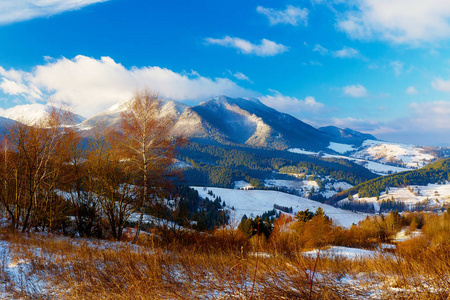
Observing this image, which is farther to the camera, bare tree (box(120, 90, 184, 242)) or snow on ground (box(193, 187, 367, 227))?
snow on ground (box(193, 187, 367, 227))

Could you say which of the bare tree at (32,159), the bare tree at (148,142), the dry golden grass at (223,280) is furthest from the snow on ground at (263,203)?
the dry golden grass at (223,280)

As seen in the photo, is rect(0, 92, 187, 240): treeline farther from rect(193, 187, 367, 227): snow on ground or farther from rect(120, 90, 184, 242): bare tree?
rect(193, 187, 367, 227): snow on ground

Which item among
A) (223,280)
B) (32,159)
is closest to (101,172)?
(32,159)

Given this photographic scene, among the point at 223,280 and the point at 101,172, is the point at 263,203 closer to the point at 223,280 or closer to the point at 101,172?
the point at 101,172

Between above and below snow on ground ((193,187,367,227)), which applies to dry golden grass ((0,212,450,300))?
above

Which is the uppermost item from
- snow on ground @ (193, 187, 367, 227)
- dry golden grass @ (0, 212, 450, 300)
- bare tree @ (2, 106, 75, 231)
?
bare tree @ (2, 106, 75, 231)

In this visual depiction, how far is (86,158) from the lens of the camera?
17172 mm

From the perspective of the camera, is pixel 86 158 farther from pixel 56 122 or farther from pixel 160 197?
pixel 160 197

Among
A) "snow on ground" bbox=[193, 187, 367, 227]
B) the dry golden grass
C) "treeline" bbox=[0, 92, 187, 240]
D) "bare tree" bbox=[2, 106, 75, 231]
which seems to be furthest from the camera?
"snow on ground" bbox=[193, 187, 367, 227]

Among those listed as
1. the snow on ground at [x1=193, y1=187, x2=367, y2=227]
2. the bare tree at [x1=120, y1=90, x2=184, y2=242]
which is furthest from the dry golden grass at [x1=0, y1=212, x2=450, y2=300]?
the snow on ground at [x1=193, y1=187, x2=367, y2=227]

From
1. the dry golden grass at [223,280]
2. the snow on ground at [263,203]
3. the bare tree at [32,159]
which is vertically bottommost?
the snow on ground at [263,203]

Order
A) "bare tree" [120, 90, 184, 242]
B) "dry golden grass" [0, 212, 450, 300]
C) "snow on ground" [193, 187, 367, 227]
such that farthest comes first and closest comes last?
"snow on ground" [193, 187, 367, 227] → "bare tree" [120, 90, 184, 242] → "dry golden grass" [0, 212, 450, 300]

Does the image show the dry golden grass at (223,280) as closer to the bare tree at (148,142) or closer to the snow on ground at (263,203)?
the bare tree at (148,142)

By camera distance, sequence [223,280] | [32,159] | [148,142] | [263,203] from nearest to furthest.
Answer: [223,280] < [32,159] < [148,142] < [263,203]
